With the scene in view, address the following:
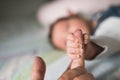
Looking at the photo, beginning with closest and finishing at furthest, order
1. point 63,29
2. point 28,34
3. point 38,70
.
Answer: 1. point 38,70
2. point 63,29
3. point 28,34

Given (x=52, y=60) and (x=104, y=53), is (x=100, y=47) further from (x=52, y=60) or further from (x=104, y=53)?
(x=52, y=60)

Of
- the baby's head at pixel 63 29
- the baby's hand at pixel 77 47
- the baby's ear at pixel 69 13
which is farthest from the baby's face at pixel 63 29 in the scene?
the baby's hand at pixel 77 47

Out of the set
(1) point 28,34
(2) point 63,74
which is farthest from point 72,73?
(1) point 28,34

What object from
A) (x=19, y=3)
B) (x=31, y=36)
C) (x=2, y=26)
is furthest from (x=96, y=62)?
(x=19, y=3)

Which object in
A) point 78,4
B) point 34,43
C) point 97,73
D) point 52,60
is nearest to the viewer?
point 97,73

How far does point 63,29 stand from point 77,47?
1.15 feet

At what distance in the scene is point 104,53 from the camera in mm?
710

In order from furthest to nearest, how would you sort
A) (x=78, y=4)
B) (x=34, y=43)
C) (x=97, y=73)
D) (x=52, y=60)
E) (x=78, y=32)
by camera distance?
(x=78, y=4)
(x=34, y=43)
(x=52, y=60)
(x=97, y=73)
(x=78, y=32)

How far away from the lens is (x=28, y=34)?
1.11 meters

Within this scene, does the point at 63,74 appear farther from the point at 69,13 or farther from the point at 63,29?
the point at 69,13

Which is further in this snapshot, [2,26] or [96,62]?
[2,26]

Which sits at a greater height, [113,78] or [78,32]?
[78,32]

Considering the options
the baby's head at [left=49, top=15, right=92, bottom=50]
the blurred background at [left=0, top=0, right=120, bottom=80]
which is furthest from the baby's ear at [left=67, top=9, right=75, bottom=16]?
the baby's head at [left=49, top=15, right=92, bottom=50]

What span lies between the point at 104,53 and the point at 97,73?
0.06m
